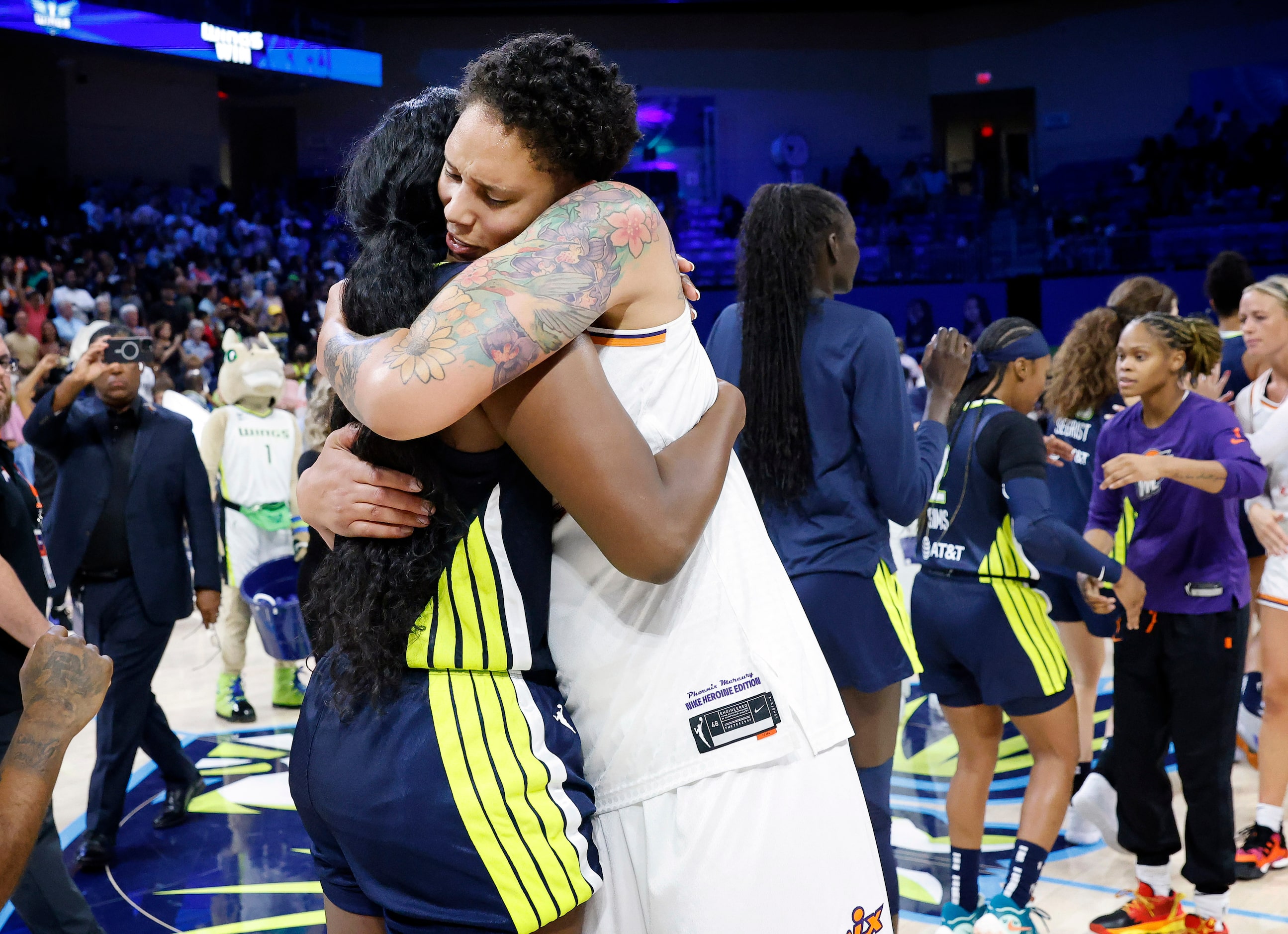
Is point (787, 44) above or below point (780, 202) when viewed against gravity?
above

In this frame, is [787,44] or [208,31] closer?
[208,31]

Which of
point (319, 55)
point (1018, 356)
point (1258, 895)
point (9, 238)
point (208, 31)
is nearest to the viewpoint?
point (1018, 356)

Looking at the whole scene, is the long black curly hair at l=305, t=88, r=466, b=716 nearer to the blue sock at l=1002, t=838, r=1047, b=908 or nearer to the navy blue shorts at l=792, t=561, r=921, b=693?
the navy blue shorts at l=792, t=561, r=921, b=693

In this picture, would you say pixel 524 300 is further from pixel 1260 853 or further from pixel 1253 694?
pixel 1253 694

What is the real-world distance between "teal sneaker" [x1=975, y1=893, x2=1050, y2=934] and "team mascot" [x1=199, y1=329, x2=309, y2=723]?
3731 millimetres

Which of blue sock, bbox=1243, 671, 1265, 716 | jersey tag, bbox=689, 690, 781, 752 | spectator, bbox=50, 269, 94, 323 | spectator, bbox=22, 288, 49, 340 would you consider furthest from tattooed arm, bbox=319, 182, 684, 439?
spectator, bbox=50, 269, 94, 323

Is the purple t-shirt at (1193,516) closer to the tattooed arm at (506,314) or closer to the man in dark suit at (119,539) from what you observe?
the tattooed arm at (506,314)

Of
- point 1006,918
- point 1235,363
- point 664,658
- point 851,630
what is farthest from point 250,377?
point 664,658

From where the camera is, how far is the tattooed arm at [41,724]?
171 centimetres

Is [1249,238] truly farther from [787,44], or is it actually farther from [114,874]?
[114,874]

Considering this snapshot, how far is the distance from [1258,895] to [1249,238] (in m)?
12.0

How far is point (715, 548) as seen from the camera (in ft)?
4.81

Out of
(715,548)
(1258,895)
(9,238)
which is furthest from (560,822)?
(9,238)

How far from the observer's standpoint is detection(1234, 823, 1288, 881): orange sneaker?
361 cm
